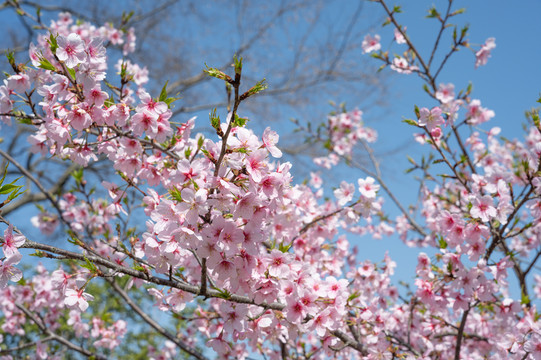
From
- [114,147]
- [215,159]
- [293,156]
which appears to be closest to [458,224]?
[215,159]

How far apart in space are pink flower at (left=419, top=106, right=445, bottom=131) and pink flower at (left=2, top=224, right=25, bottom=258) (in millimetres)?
2338

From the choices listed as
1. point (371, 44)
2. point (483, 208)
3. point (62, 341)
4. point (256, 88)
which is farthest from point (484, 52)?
point (62, 341)

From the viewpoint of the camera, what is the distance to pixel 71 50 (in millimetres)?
2002

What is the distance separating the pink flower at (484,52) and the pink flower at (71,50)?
3.41 metres

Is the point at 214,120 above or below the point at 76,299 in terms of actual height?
above

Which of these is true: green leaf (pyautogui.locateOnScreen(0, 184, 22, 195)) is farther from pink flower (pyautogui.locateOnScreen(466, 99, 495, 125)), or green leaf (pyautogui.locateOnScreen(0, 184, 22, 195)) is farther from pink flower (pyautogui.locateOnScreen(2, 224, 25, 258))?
pink flower (pyautogui.locateOnScreen(466, 99, 495, 125))

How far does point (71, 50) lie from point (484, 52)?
350 cm

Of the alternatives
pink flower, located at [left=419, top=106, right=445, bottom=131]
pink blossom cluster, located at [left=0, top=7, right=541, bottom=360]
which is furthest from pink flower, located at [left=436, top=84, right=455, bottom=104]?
pink flower, located at [left=419, top=106, right=445, bottom=131]

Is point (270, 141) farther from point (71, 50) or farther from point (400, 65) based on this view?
point (400, 65)

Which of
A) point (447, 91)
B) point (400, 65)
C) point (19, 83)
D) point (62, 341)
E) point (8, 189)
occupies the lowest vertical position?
point (8, 189)

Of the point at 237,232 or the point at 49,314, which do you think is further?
the point at 49,314

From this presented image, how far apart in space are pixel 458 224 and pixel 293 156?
7548 mm

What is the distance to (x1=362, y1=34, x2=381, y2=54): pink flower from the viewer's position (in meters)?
4.16

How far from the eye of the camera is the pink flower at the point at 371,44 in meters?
4.16
